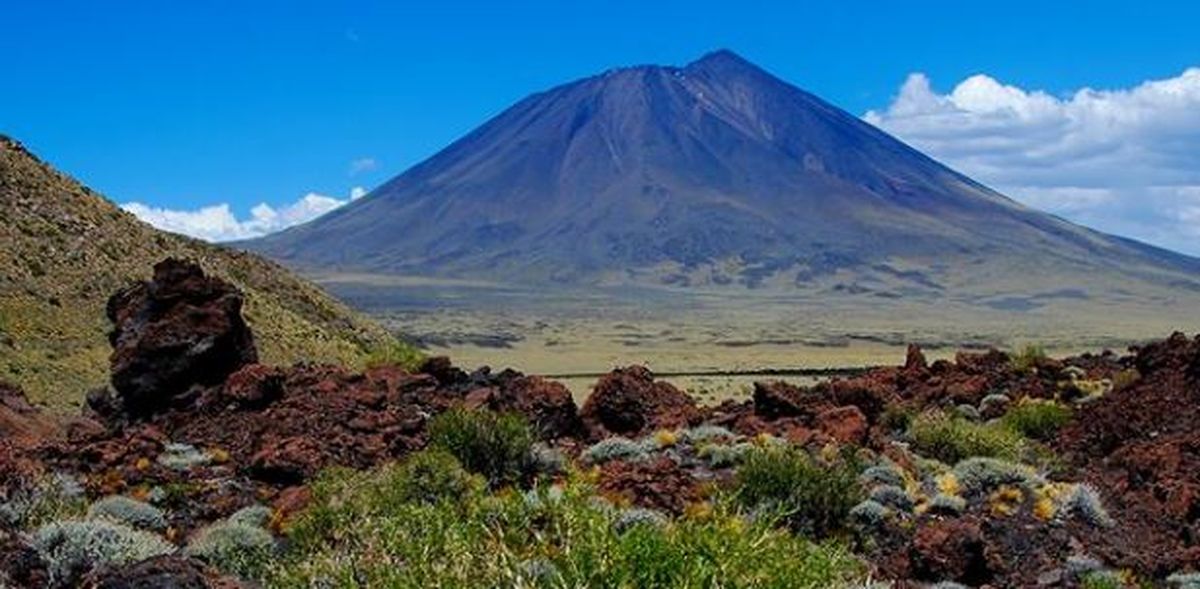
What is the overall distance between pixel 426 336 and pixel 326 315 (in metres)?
45.8

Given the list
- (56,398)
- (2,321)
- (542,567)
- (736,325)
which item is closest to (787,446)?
(542,567)

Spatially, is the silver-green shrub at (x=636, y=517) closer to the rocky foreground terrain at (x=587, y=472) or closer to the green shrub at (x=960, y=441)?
the rocky foreground terrain at (x=587, y=472)

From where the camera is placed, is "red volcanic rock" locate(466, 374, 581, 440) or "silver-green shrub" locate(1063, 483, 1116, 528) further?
"red volcanic rock" locate(466, 374, 581, 440)

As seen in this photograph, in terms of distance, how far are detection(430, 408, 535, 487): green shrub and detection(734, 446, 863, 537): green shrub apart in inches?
97.7

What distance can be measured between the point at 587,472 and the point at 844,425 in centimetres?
359

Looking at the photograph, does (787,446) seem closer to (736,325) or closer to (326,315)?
(326,315)

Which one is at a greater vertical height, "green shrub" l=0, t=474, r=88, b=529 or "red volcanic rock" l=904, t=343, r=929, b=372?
"red volcanic rock" l=904, t=343, r=929, b=372

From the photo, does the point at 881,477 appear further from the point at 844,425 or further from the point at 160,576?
the point at 160,576

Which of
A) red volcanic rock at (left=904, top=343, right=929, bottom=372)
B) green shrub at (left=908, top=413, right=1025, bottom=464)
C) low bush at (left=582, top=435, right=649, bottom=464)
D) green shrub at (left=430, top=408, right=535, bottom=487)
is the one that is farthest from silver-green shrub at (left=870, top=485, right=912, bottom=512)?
red volcanic rock at (left=904, top=343, right=929, bottom=372)

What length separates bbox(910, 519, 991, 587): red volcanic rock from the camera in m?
10.6

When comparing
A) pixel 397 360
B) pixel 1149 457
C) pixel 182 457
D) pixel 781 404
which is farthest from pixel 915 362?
pixel 182 457

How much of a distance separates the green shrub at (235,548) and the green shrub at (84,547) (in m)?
Answer: 0.35

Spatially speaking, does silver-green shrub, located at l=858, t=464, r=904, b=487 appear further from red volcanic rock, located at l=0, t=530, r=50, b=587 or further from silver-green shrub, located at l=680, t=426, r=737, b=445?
red volcanic rock, located at l=0, t=530, r=50, b=587

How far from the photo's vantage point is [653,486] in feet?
40.4
